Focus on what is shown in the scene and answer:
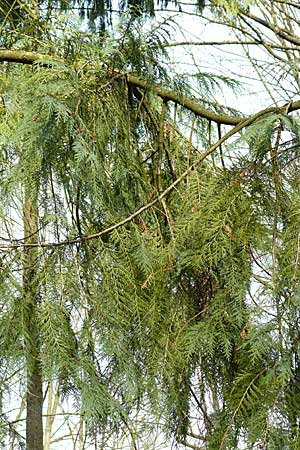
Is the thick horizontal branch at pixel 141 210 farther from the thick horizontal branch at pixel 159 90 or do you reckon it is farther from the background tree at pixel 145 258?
the thick horizontal branch at pixel 159 90

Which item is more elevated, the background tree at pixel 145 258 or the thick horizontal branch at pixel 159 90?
the thick horizontal branch at pixel 159 90

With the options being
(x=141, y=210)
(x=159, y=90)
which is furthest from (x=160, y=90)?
(x=141, y=210)

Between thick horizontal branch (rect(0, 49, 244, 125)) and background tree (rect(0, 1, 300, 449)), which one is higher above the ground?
thick horizontal branch (rect(0, 49, 244, 125))

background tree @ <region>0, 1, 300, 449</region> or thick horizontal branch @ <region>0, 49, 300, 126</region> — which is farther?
thick horizontal branch @ <region>0, 49, 300, 126</region>

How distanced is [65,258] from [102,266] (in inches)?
3.4

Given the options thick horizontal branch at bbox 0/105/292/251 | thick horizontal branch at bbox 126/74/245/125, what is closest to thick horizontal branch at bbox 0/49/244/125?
thick horizontal branch at bbox 126/74/245/125

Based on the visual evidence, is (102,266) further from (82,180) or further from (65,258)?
(82,180)

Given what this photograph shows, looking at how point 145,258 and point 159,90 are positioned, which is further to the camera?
point 159,90

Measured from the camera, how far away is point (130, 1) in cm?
330

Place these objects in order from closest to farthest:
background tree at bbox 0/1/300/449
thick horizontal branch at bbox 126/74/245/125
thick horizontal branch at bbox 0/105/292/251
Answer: background tree at bbox 0/1/300/449, thick horizontal branch at bbox 0/105/292/251, thick horizontal branch at bbox 126/74/245/125

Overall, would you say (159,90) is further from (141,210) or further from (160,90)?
(141,210)

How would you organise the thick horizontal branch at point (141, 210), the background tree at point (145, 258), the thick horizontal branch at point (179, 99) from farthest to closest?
the thick horizontal branch at point (179, 99) → the thick horizontal branch at point (141, 210) → the background tree at point (145, 258)

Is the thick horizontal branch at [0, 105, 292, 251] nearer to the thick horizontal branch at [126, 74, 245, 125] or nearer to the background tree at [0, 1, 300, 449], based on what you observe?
the background tree at [0, 1, 300, 449]

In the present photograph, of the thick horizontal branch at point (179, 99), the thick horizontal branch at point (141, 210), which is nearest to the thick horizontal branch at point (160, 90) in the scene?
the thick horizontal branch at point (179, 99)
